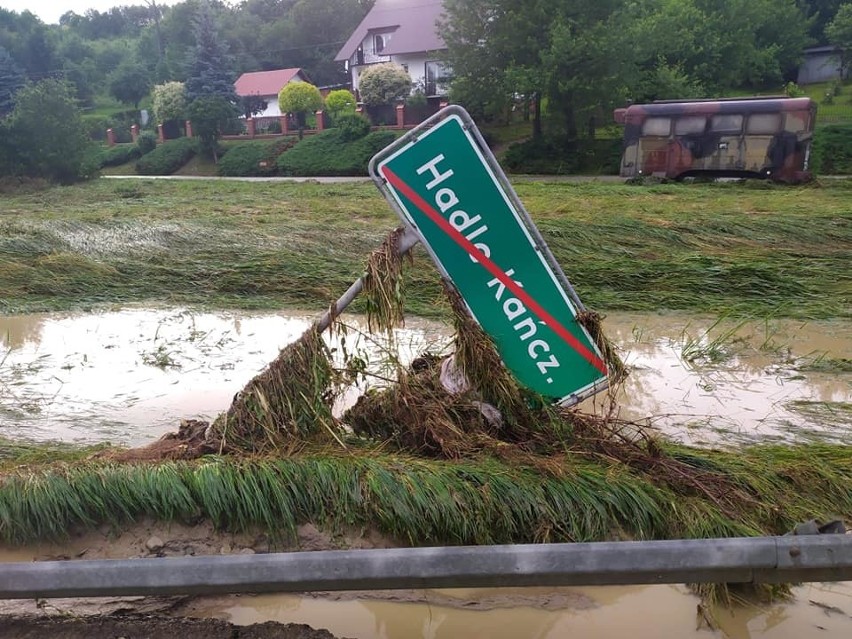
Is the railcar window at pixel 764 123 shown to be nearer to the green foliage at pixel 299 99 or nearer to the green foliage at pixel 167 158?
the green foliage at pixel 299 99

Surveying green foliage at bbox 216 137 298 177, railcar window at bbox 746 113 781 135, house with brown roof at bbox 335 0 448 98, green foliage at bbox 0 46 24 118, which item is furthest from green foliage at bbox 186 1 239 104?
railcar window at bbox 746 113 781 135

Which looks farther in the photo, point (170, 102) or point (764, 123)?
point (170, 102)

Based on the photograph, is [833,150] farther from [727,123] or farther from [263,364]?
[263,364]

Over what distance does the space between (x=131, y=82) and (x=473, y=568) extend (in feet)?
202

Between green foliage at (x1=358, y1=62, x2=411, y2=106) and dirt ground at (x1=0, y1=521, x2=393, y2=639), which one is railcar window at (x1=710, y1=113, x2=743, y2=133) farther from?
green foliage at (x1=358, y1=62, x2=411, y2=106)

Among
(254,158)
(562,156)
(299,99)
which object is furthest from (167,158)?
(562,156)

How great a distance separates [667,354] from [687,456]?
263 cm

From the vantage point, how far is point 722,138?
18.2m

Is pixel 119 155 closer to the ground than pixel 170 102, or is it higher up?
closer to the ground

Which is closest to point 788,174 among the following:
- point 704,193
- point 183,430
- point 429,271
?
point 704,193

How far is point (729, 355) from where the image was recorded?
20.8 feet

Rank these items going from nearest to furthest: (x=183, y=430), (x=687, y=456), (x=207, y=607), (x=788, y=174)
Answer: (x=207, y=607)
(x=687, y=456)
(x=183, y=430)
(x=788, y=174)

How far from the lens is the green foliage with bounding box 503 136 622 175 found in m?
26.0

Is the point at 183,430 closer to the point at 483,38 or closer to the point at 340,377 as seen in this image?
the point at 340,377
